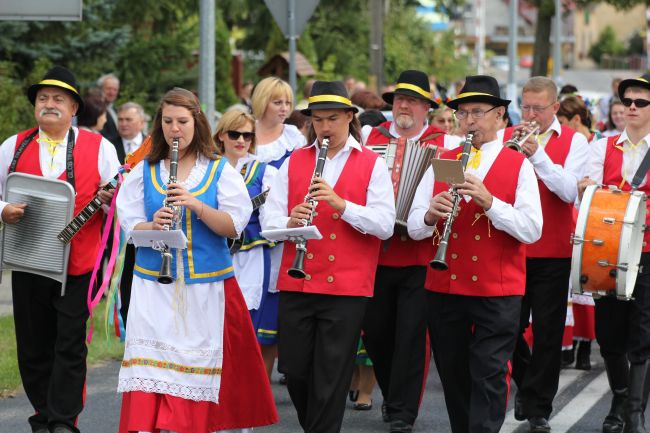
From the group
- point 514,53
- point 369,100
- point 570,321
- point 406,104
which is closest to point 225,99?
point 514,53

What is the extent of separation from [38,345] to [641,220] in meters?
3.49

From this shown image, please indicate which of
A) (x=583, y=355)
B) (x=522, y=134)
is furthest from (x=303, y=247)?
(x=583, y=355)

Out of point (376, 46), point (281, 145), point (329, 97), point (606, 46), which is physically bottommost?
point (281, 145)

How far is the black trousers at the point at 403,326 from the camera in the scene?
784 centimetres

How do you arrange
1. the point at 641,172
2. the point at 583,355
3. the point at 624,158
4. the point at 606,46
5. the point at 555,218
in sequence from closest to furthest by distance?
the point at 641,172, the point at 624,158, the point at 555,218, the point at 583,355, the point at 606,46

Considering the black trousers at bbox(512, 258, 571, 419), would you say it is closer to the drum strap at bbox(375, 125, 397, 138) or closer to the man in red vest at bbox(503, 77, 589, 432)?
the man in red vest at bbox(503, 77, 589, 432)

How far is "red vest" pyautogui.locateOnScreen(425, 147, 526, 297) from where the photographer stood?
677cm

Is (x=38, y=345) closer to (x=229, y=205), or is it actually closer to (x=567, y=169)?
(x=229, y=205)

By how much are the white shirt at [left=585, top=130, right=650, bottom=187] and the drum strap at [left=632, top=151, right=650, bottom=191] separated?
0.10 metres

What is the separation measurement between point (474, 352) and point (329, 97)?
5.00ft

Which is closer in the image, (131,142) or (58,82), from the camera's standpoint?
(58,82)

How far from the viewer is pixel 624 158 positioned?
7.86 meters

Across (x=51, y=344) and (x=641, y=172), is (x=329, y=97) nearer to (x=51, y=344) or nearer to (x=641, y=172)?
(x=641, y=172)

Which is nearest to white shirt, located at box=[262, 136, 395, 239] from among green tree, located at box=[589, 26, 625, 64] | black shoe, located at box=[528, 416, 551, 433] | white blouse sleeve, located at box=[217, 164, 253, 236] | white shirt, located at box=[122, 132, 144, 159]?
white blouse sleeve, located at box=[217, 164, 253, 236]
